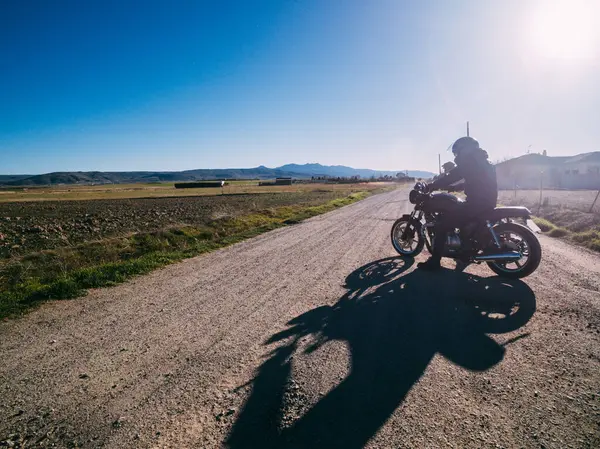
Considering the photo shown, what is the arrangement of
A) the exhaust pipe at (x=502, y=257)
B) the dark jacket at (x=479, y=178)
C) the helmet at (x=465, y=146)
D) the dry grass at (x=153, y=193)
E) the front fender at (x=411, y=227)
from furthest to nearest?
the dry grass at (x=153, y=193) < the front fender at (x=411, y=227) < the helmet at (x=465, y=146) < the dark jacket at (x=479, y=178) < the exhaust pipe at (x=502, y=257)

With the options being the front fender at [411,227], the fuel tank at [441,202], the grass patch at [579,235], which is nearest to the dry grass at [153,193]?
the grass patch at [579,235]

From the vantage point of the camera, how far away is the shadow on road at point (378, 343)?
231 centimetres

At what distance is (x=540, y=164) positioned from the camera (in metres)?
53.2

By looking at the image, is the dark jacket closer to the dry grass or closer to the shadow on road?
the shadow on road

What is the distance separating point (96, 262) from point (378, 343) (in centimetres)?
721

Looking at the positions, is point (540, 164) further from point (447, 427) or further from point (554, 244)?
point (447, 427)

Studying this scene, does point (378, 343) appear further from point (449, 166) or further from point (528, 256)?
point (449, 166)

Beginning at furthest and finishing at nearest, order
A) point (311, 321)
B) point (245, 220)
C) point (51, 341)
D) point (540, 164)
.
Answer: point (540, 164) < point (245, 220) < point (311, 321) < point (51, 341)

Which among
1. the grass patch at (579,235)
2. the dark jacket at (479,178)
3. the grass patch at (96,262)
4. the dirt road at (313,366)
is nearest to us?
the dirt road at (313,366)

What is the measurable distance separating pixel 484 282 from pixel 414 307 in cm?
191

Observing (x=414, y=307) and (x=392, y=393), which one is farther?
(x=414, y=307)

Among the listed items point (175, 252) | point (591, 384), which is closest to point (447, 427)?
point (591, 384)

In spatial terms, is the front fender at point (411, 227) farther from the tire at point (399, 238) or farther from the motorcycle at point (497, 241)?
the motorcycle at point (497, 241)

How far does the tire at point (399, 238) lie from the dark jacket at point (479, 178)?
1.61 metres
